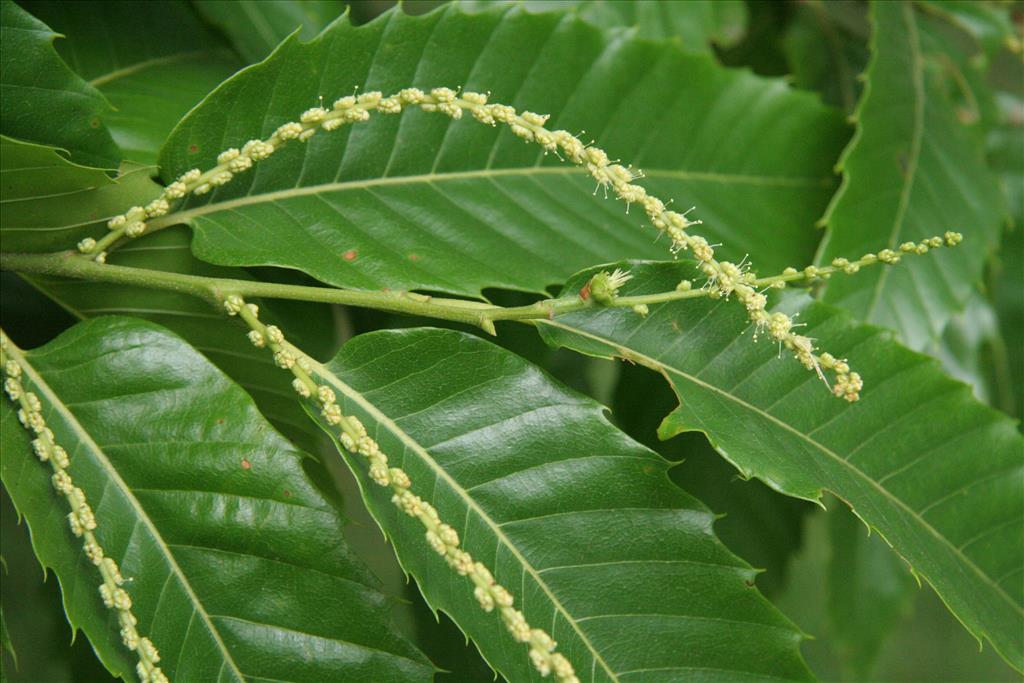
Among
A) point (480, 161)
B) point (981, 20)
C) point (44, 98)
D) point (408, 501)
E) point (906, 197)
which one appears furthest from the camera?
point (981, 20)

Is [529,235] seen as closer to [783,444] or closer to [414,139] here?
[414,139]

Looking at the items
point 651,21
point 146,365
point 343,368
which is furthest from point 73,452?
point 651,21

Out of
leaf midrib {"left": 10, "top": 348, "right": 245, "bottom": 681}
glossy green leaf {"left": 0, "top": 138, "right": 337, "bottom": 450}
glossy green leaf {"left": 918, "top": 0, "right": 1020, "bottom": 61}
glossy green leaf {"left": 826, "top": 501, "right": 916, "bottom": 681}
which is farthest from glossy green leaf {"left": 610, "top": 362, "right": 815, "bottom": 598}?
glossy green leaf {"left": 918, "top": 0, "right": 1020, "bottom": 61}

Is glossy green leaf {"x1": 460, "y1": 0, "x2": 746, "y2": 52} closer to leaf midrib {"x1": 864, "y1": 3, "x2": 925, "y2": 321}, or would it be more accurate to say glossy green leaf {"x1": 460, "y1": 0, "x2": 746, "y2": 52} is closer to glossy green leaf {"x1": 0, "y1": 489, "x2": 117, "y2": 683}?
leaf midrib {"x1": 864, "y1": 3, "x2": 925, "y2": 321}

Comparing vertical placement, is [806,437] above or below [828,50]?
below

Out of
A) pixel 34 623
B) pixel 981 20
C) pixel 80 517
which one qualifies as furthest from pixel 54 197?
pixel 981 20

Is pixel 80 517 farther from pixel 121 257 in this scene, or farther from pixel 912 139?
pixel 912 139
